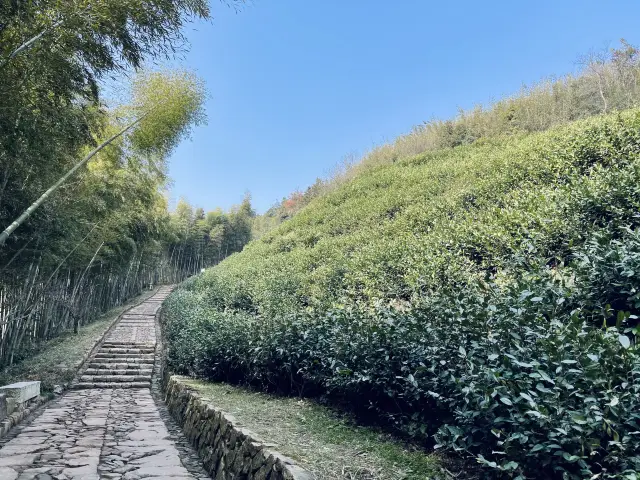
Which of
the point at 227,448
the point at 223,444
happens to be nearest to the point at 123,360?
the point at 223,444

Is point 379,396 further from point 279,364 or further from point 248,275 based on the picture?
point 248,275

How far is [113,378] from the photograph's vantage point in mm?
7793

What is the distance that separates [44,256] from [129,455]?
522cm

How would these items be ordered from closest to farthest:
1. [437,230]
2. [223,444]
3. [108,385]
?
[223,444]
[437,230]
[108,385]

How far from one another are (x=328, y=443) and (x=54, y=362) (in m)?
7.52

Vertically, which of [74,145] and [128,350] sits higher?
[74,145]

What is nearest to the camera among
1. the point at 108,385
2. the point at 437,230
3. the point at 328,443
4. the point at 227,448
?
the point at 328,443

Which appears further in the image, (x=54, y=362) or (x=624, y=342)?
(x=54, y=362)

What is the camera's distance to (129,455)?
3.57m

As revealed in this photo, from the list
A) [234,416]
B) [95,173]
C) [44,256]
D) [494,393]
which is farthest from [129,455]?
[95,173]

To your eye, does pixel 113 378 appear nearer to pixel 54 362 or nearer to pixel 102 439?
pixel 54 362

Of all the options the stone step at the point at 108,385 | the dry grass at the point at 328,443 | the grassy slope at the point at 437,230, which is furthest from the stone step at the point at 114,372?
the dry grass at the point at 328,443

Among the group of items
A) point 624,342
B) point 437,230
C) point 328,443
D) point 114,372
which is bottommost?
point 114,372

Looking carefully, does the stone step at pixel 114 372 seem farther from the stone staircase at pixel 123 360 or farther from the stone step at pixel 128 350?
the stone step at pixel 128 350
